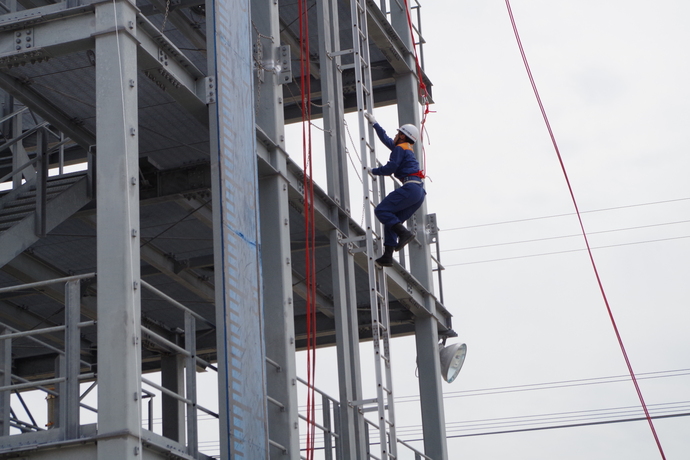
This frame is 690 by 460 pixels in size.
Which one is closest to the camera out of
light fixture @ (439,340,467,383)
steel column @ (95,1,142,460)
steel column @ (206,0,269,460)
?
steel column @ (95,1,142,460)

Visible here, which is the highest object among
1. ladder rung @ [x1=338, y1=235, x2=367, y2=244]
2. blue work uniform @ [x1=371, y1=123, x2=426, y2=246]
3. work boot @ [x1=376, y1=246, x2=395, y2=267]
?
blue work uniform @ [x1=371, y1=123, x2=426, y2=246]

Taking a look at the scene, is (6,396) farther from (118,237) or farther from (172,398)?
(172,398)

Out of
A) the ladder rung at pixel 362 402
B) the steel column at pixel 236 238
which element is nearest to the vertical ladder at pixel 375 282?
the ladder rung at pixel 362 402

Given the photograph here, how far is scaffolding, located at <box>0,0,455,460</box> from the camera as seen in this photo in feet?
27.9

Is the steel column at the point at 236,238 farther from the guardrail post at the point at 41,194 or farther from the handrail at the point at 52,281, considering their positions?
the guardrail post at the point at 41,194

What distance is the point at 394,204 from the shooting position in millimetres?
13594

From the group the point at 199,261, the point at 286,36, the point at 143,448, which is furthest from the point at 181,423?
the point at 143,448

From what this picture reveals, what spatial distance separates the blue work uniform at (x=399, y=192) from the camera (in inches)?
532

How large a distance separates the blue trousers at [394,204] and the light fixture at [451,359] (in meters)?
4.25

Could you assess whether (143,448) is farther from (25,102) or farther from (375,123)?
(375,123)

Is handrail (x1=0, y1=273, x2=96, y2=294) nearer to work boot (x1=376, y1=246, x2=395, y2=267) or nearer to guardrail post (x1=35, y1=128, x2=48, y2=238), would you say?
guardrail post (x1=35, y1=128, x2=48, y2=238)

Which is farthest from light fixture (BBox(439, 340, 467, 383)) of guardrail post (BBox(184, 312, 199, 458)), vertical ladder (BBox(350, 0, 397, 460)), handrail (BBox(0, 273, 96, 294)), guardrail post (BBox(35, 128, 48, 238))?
handrail (BBox(0, 273, 96, 294))

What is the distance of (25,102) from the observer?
10.7m

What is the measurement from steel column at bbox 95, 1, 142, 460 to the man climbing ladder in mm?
5094
